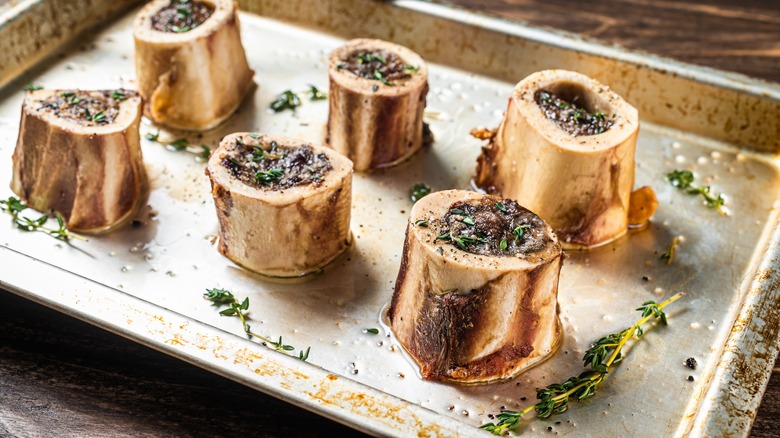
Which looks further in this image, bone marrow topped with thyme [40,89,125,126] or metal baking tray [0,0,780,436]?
bone marrow topped with thyme [40,89,125,126]

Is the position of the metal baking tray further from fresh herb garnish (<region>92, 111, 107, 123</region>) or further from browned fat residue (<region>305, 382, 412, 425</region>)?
fresh herb garnish (<region>92, 111, 107, 123</region>)

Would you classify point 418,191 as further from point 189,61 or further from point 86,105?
point 86,105

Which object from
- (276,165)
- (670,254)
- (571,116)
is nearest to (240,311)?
(276,165)

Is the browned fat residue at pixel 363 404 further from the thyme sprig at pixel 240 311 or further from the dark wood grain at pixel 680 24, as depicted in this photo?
the dark wood grain at pixel 680 24

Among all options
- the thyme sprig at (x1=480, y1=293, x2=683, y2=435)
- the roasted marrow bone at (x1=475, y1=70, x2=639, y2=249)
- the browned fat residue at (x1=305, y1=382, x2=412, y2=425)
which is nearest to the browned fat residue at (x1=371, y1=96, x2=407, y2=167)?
the roasted marrow bone at (x1=475, y1=70, x2=639, y2=249)

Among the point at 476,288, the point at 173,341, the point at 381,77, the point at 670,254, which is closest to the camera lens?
the point at 173,341

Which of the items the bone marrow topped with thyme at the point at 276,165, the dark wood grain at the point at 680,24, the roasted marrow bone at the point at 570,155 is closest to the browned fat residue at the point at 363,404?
the bone marrow topped with thyme at the point at 276,165

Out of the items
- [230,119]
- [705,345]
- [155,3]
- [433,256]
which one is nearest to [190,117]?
[230,119]
